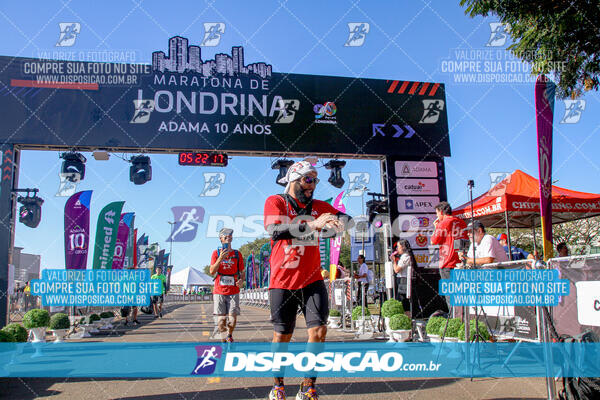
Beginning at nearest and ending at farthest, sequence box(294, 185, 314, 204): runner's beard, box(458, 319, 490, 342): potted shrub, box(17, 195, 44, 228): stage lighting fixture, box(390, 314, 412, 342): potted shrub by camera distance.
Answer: box(294, 185, 314, 204): runner's beard, box(458, 319, 490, 342): potted shrub, box(390, 314, 412, 342): potted shrub, box(17, 195, 44, 228): stage lighting fixture

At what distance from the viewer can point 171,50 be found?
14.5m

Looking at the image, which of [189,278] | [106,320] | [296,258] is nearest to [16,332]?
[296,258]

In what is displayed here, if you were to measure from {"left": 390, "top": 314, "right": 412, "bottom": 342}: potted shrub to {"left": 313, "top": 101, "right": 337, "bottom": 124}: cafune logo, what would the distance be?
7.88 metres

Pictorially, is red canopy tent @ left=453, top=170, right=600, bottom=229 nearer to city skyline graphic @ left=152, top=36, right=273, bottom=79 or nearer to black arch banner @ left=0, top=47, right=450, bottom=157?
A: black arch banner @ left=0, top=47, right=450, bottom=157

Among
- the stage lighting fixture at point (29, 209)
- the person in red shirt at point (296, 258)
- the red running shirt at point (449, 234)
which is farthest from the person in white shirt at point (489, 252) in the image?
the stage lighting fixture at point (29, 209)

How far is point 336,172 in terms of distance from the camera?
1574 centimetres

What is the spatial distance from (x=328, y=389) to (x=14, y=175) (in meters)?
12.6

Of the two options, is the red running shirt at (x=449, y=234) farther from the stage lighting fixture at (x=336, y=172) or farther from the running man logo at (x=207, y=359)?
the stage lighting fixture at (x=336, y=172)

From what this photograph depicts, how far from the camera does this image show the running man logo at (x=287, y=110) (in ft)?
49.0

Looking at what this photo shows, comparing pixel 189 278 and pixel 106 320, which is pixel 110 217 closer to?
pixel 106 320

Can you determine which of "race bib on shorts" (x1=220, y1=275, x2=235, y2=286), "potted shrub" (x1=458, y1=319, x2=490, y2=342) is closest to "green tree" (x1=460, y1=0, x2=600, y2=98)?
"potted shrub" (x1=458, y1=319, x2=490, y2=342)

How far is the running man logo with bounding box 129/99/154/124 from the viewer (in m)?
14.3

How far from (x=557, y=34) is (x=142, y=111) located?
11.2 meters

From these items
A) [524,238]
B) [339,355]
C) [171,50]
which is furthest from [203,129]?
[524,238]
